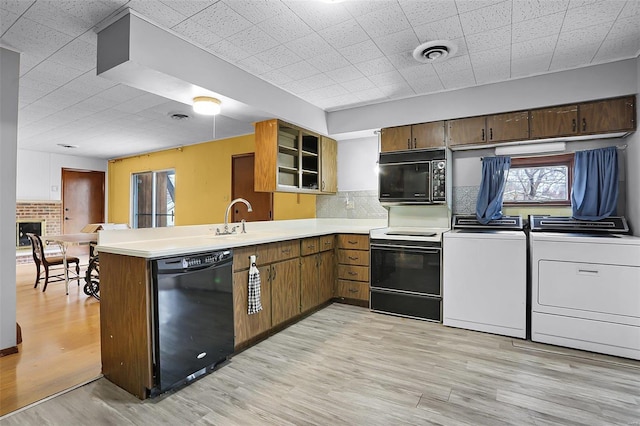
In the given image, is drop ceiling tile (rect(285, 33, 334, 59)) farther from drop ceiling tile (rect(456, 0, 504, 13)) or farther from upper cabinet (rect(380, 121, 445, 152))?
upper cabinet (rect(380, 121, 445, 152))

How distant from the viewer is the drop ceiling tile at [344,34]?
2.34m

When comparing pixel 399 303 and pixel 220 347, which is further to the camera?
pixel 399 303

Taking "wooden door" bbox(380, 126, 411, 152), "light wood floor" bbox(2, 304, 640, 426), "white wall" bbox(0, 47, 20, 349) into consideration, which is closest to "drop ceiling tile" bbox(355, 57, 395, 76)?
"wooden door" bbox(380, 126, 411, 152)

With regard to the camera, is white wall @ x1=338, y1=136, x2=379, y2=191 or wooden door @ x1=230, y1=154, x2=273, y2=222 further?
wooden door @ x1=230, y1=154, x2=273, y2=222

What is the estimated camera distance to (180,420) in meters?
1.83

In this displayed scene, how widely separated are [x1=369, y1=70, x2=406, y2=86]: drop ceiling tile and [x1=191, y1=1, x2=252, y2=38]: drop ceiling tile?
1.42 metres

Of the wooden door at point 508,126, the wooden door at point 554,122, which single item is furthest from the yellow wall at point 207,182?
the wooden door at point 554,122

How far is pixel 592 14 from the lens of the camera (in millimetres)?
2207

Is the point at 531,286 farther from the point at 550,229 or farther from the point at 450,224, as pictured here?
the point at 450,224

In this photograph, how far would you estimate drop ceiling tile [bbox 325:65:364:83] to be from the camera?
3.06 meters

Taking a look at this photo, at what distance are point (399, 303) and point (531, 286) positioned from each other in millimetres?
1253

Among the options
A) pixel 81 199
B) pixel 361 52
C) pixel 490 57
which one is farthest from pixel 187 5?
pixel 81 199

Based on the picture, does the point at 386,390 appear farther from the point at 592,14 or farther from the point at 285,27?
the point at 592,14

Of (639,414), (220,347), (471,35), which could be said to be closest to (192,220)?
(220,347)
